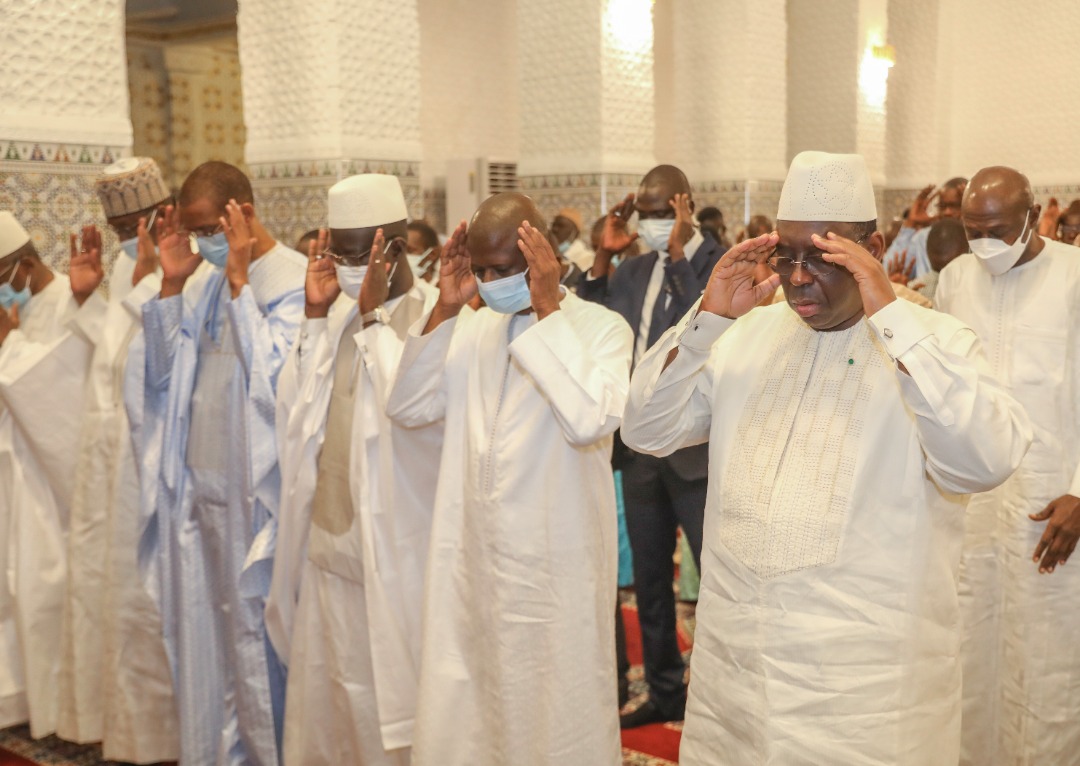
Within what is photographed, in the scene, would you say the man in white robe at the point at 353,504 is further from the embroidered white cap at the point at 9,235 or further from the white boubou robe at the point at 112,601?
the embroidered white cap at the point at 9,235

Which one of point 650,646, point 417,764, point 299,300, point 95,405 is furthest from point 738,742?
point 95,405

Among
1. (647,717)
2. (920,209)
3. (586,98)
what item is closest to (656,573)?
(647,717)

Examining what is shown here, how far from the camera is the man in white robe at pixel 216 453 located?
11.3 feet

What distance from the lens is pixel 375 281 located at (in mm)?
3137

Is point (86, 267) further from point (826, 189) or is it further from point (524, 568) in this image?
point (826, 189)

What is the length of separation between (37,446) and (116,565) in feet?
1.98

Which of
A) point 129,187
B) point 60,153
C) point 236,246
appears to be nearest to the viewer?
point 236,246

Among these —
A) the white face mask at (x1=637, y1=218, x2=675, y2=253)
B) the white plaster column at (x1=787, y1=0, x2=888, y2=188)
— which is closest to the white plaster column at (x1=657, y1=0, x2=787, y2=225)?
the white plaster column at (x1=787, y1=0, x2=888, y2=188)

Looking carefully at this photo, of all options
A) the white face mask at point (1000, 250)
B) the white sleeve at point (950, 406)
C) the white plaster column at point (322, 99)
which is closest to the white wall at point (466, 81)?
the white plaster column at point (322, 99)

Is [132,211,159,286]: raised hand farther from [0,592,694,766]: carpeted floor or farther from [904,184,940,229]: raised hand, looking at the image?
[904,184,940,229]: raised hand

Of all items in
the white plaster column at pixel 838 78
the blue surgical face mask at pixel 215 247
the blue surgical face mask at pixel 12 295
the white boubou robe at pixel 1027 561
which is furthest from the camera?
the white plaster column at pixel 838 78

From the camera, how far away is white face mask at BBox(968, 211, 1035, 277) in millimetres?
3252

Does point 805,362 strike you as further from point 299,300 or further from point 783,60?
point 783,60

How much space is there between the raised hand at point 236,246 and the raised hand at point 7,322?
1.11m
